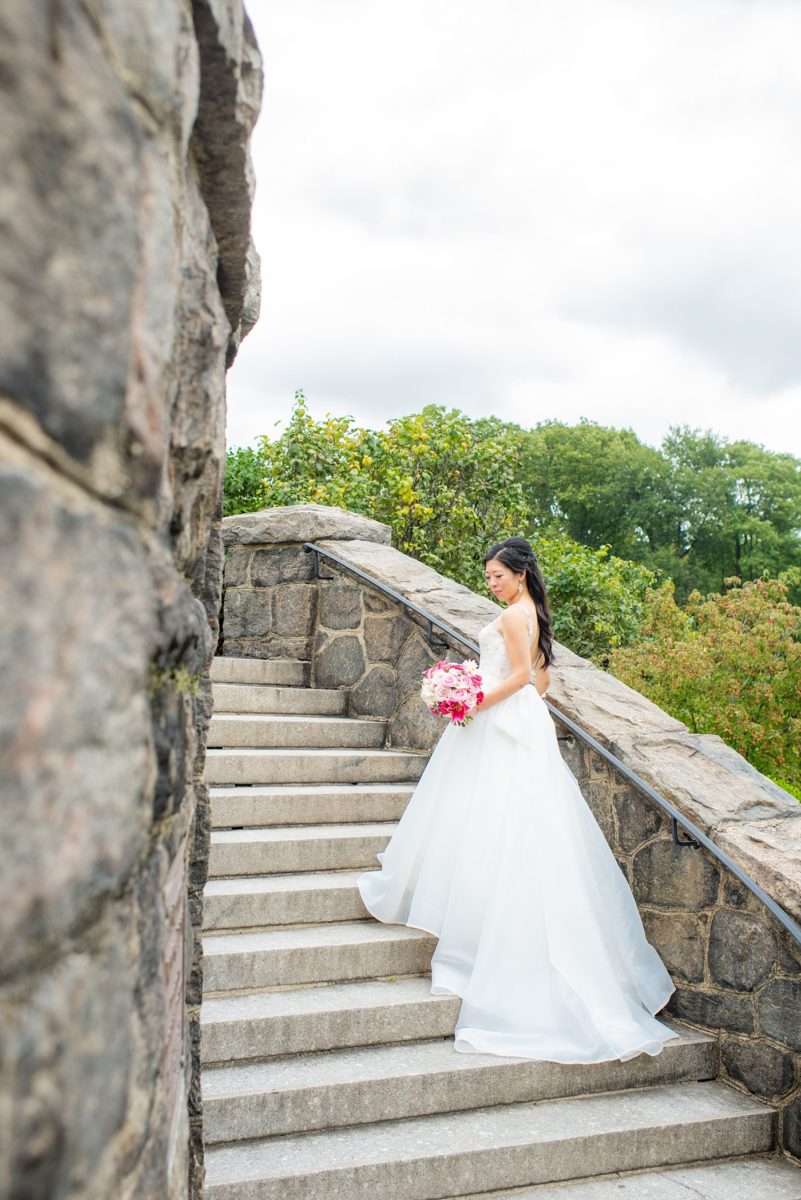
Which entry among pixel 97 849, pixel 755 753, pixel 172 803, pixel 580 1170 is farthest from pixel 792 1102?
pixel 755 753

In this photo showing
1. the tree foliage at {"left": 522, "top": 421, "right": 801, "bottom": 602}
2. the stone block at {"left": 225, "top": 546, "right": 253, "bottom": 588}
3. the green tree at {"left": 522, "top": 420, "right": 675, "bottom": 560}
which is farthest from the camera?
the green tree at {"left": 522, "top": 420, "right": 675, "bottom": 560}

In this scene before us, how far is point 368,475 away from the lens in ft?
37.1

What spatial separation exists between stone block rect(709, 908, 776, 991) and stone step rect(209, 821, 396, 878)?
63.4 inches

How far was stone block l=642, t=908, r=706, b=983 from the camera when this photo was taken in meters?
4.12

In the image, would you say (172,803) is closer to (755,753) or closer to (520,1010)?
(520,1010)

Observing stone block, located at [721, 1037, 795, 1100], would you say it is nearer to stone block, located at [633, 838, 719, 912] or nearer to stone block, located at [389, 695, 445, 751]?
stone block, located at [633, 838, 719, 912]

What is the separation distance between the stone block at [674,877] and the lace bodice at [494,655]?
101 centimetres

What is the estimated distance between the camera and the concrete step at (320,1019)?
3.60 metres

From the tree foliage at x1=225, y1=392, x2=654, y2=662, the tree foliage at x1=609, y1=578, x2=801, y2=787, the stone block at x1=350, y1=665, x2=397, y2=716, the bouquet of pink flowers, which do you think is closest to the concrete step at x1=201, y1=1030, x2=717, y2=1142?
the bouquet of pink flowers

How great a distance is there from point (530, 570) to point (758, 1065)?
229 centimetres

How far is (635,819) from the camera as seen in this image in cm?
442

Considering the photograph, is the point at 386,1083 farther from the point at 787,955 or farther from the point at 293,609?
the point at 293,609

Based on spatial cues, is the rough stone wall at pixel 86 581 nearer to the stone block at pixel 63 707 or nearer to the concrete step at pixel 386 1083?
the stone block at pixel 63 707

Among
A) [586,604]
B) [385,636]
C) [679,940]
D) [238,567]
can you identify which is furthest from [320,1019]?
[586,604]
